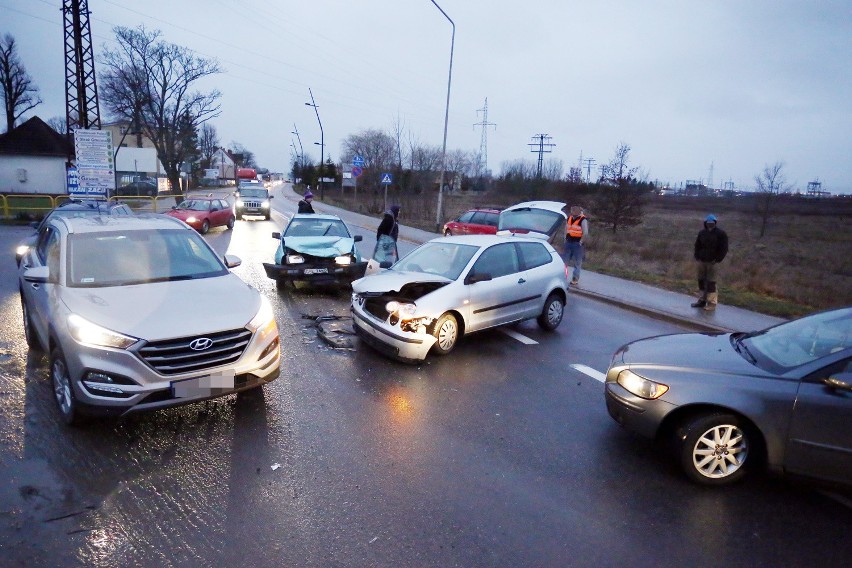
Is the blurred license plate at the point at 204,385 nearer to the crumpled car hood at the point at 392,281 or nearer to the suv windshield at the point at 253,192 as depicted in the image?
the crumpled car hood at the point at 392,281

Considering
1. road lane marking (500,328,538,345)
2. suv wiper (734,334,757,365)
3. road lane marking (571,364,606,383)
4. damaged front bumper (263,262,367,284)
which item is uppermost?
suv wiper (734,334,757,365)

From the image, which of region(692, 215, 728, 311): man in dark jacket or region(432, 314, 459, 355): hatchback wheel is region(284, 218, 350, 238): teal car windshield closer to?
region(432, 314, 459, 355): hatchback wheel

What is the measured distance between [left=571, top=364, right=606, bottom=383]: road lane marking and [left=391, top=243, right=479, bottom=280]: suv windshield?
1943mm

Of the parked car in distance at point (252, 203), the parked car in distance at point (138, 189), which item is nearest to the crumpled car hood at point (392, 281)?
the parked car in distance at point (252, 203)

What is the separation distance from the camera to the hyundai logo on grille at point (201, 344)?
4.28 meters

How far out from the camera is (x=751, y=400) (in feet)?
12.6

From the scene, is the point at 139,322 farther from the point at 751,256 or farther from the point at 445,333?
the point at 751,256

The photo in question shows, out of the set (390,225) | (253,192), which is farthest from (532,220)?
(253,192)

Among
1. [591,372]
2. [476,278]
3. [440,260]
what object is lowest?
[591,372]

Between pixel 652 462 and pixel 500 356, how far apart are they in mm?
2883

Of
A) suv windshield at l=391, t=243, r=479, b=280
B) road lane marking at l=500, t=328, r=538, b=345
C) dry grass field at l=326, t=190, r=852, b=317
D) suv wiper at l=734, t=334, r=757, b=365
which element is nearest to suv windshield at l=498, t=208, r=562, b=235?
dry grass field at l=326, t=190, r=852, b=317

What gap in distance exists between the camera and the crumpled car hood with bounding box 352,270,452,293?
679 centimetres

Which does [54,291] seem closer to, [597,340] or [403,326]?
[403,326]

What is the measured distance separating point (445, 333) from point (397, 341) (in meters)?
0.75
